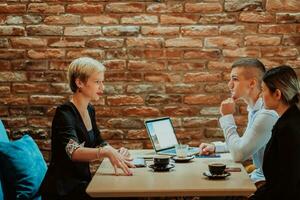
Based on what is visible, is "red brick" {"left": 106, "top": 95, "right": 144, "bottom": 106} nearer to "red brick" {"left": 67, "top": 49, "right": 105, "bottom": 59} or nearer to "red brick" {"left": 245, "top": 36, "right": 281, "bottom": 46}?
"red brick" {"left": 67, "top": 49, "right": 105, "bottom": 59}

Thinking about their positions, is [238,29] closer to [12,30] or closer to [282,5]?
[282,5]

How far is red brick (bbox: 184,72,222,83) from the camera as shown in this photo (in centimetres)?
379

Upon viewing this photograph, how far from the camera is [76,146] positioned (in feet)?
8.87

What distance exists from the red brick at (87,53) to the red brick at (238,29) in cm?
88

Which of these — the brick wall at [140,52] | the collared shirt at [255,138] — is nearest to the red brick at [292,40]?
the brick wall at [140,52]

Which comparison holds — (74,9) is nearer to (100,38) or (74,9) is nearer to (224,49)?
(100,38)

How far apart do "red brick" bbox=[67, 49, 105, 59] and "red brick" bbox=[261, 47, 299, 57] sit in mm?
1167

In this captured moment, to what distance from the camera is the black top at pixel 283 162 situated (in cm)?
230

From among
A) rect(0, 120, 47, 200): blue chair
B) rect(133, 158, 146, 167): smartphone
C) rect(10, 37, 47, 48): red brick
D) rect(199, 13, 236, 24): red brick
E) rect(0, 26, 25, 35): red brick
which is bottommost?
rect(0, 120, 47, 200): blue chair

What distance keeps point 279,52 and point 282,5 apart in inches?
13.2

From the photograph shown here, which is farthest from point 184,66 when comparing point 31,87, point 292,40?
point 31,87

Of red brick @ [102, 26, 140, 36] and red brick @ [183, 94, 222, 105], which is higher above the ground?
red brick @ [102, 26, 140, 36]

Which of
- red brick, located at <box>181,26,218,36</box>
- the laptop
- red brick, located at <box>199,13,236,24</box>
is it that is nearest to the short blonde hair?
the laptop

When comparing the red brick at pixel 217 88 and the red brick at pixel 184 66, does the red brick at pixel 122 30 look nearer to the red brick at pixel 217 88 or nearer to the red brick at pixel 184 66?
the red brick at pixel 184 66
